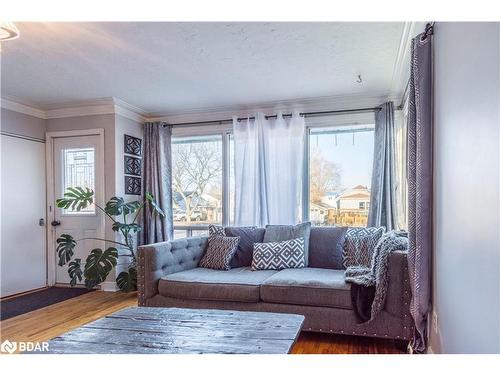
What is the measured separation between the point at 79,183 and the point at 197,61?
2507 millimetres

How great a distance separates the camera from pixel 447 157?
179 centimetres

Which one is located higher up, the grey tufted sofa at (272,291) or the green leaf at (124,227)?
the green leaf at (124,227)

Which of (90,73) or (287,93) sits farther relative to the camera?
(287,93)

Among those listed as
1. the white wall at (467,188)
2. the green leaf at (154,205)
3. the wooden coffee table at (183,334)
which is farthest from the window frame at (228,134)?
the wooden coffee table at (183,334)

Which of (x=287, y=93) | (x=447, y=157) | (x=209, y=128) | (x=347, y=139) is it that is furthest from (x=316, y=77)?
(x=447, y=157)

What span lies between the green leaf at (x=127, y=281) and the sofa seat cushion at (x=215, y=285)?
103 centimetres

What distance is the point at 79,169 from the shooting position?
463 centimetres

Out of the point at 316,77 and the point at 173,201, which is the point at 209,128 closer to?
the point at 173,201

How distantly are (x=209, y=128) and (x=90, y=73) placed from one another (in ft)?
5.48

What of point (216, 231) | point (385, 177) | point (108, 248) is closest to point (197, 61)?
point (216, 231)

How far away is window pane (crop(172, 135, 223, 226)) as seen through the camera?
15.6 feet

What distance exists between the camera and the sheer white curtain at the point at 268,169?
4266 mm

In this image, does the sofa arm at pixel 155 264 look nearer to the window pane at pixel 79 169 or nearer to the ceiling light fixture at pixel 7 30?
the window pane at pixel 79 169

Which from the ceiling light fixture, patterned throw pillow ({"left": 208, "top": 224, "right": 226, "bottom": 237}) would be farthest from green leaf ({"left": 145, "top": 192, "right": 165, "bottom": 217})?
the ceiling light fixture
